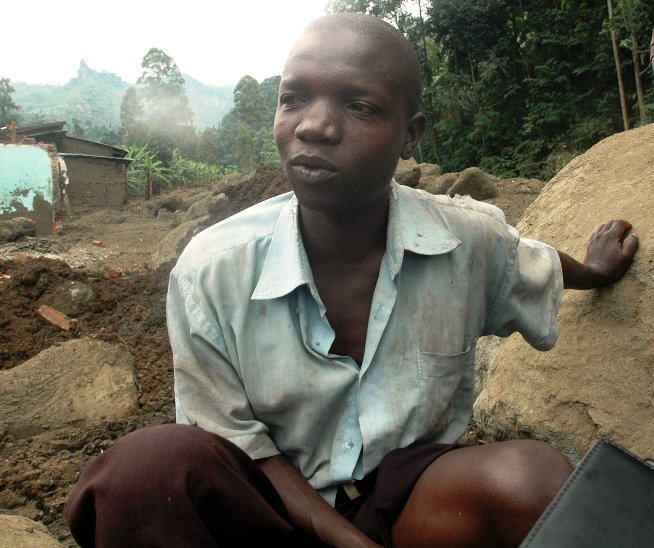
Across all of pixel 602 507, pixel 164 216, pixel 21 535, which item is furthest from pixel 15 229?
pixel 602 507

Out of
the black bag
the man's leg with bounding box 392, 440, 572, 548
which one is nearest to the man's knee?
the man's leg with bounding box 392, 440, 572, 548

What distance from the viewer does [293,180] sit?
153 cm

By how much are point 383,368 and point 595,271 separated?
2.81 feet

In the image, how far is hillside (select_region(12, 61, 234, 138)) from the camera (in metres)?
84.8

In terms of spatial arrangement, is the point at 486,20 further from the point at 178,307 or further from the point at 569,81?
the point at 178,307

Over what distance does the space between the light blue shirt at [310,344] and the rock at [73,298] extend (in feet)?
14.6

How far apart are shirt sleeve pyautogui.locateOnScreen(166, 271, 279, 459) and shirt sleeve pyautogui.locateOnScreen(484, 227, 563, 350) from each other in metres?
0.72

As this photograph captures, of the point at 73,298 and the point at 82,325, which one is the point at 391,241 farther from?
the point at 73,298

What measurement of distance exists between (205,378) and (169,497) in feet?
1.30

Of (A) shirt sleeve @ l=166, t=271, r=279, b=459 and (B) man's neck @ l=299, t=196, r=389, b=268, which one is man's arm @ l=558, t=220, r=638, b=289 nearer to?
(B) man's neck @ l=299, t=196, r=389, b=268

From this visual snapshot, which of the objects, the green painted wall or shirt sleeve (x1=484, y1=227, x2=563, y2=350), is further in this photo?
the green painted wall

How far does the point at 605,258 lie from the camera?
2057 mm

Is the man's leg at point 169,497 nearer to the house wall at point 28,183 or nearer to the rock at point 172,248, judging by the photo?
the rock at point 172,248

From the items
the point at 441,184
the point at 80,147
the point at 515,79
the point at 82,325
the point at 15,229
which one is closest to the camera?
the point at 82,325
